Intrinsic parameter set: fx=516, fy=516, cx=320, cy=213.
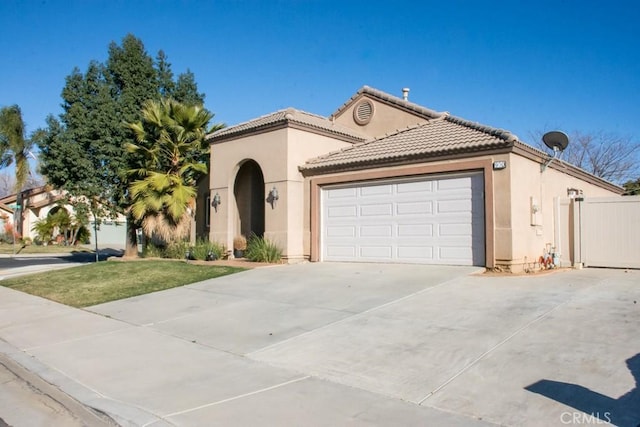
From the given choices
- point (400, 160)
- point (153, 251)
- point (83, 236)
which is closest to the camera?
point (400, 160)

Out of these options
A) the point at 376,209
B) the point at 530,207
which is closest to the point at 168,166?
the point at 376,209

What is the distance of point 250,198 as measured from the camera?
19031 millimetres

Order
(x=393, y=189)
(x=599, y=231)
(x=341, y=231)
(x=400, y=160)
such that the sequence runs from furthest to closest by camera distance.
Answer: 1. (x=341, y=231)
2. (x=393, y=189)
3. (x=400, y=160)
4. (x=599, y=231)

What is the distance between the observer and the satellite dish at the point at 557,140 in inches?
559

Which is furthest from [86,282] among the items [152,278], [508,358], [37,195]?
[37,195]

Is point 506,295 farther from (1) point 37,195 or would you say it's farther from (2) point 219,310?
(1) point 37,195

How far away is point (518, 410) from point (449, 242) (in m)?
8.62

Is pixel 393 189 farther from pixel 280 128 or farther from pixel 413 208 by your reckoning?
pixel 280 128

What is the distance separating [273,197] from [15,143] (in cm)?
3100

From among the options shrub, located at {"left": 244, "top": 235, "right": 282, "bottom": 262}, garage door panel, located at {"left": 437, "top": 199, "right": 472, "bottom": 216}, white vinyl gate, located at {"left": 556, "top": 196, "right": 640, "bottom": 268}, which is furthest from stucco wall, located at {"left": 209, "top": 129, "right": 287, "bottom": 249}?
white vinyl gate, located at {"left": 556, "top": 196, "right": 640, "bottom": 268}

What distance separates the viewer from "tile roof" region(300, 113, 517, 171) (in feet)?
42.4

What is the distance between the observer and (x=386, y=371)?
237 inches

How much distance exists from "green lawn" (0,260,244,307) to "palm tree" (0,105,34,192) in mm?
25364

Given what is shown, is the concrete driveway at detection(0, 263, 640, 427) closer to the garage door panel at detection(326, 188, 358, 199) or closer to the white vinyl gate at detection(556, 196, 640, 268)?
the white vinyl gate at detection(556, 196, 640, 268)
